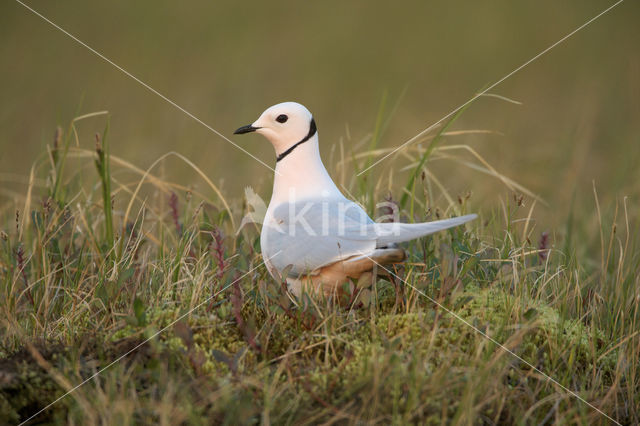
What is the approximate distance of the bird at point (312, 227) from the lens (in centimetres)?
301

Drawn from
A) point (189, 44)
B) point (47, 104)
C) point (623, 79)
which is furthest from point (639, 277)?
point (189, 44)

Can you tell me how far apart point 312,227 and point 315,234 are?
58mm

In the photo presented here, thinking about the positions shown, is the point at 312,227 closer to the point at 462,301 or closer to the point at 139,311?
the point at 462,301

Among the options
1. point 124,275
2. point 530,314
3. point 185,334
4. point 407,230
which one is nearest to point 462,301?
point 530,314

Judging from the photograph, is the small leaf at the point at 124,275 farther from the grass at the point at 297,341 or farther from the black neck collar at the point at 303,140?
the black neck collar at the point at 303,140

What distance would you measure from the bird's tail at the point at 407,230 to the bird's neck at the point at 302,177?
0.56m

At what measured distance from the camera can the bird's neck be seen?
3510 millimetres

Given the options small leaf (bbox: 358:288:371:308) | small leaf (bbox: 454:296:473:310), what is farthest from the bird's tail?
small leaf (bbox: 454:296:473:310)

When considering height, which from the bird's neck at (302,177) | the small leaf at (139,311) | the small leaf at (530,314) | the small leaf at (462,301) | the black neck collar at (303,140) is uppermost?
the black neck collar at (303,140)

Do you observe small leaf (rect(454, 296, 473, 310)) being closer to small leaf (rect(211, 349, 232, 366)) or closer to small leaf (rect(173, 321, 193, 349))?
small leaf (rect(211, 349, 232, 366))

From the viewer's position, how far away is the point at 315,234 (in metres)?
3.15

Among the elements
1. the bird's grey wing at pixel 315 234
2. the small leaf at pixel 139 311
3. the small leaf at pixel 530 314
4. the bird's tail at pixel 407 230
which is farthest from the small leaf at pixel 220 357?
the small leaf at pixel 530 314

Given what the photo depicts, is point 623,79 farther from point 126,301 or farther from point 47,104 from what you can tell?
point 126,301

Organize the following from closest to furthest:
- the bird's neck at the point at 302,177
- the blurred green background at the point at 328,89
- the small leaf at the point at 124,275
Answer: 1. the small leaf at the point at 124,275
2. the bird's neck at the point at 302,177
3. the blurred green background at the point at 328,89
